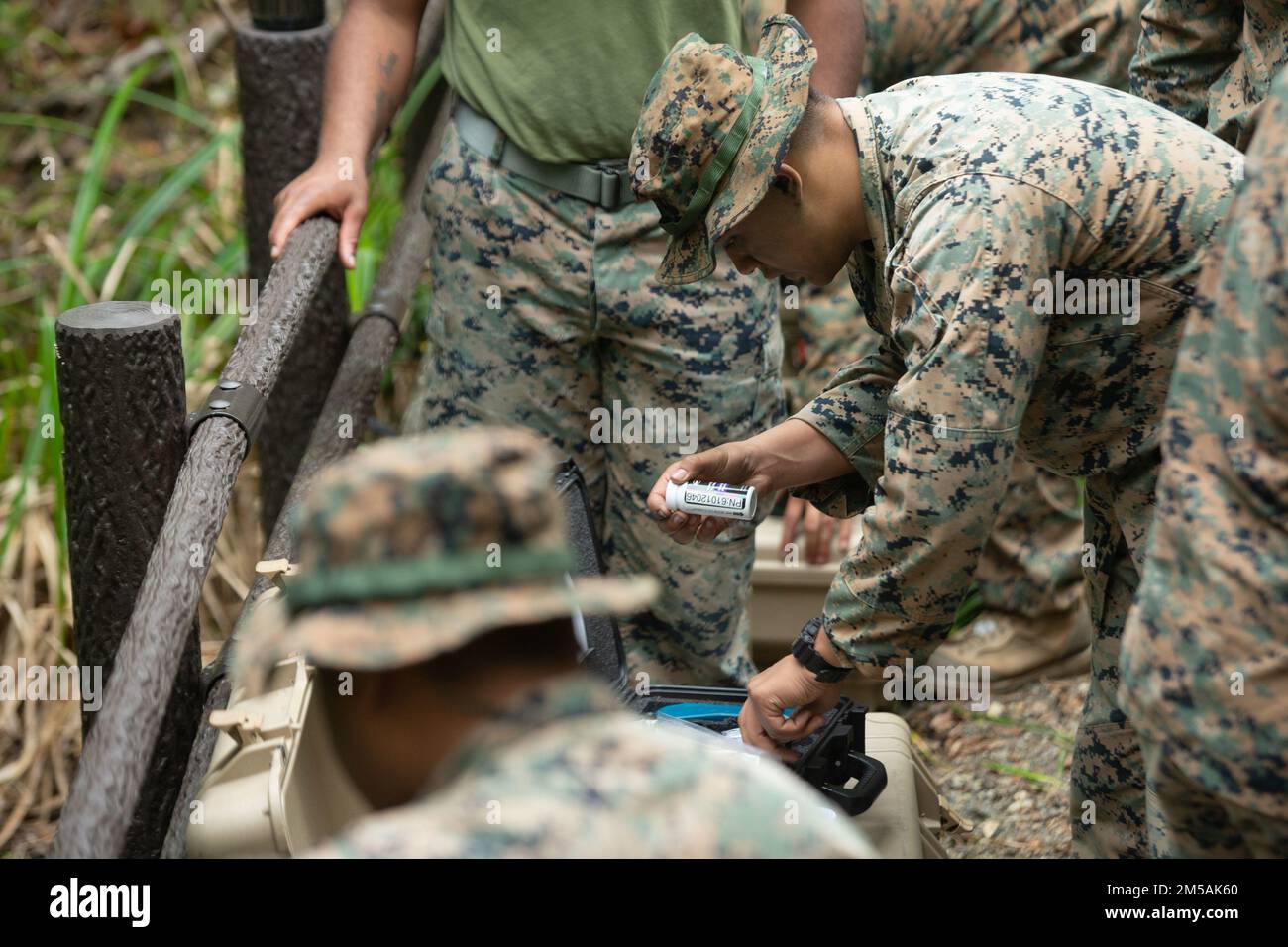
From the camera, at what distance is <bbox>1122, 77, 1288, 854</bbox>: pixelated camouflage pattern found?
1.43 meters

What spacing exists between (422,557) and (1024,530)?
266 centimetres

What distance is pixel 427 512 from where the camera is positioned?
117cm

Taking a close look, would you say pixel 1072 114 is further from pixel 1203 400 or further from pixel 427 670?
pixel 427 670

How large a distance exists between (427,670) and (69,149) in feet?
17.8

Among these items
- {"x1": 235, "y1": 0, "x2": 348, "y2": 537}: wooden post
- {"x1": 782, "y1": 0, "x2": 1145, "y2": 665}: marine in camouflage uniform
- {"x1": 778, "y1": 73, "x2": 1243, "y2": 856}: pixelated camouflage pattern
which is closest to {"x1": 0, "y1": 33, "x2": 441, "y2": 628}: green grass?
{"x1": 235, "y1": 0, "x2": 348, "y2": 537}: wooden post

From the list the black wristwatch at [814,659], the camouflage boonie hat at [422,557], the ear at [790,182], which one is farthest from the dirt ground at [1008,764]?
the camouflage boonie hat at [422,557]

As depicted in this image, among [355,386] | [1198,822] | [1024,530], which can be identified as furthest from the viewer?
[1024,530]

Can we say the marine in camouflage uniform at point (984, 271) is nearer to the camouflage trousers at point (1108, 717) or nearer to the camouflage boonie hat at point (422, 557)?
the camouflage trousers at point (1108, 717)

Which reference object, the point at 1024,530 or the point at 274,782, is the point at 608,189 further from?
the point at 1024,530

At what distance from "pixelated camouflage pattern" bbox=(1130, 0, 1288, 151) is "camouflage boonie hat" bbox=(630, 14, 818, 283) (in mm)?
1021

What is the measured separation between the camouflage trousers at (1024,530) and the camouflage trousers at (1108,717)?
3.81 ft

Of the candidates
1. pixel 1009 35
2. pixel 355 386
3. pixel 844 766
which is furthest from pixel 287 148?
pixel 844 766

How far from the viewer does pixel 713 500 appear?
2.24 m

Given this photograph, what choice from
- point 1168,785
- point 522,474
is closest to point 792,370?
point 1168,785
